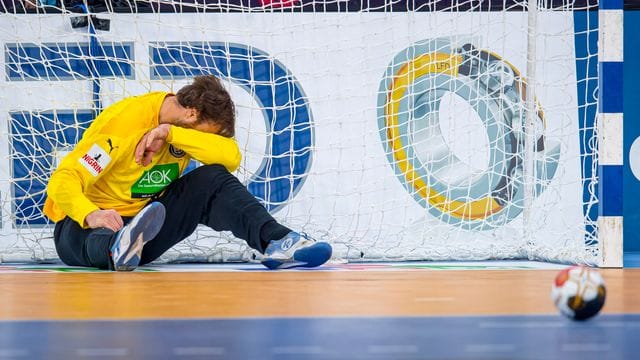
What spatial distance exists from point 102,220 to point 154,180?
36 cm

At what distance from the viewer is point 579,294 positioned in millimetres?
1801

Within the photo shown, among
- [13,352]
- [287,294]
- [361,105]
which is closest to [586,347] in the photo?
[13,352]

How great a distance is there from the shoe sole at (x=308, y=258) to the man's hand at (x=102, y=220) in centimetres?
55

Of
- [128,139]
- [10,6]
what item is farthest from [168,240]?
[10,6]

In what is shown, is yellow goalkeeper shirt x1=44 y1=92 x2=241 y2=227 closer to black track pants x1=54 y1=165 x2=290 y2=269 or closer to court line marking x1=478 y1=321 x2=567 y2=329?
black track pants x1=54 y1=165 x2=290 y2=269

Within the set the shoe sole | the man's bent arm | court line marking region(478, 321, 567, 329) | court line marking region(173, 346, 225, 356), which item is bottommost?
the shoe sole

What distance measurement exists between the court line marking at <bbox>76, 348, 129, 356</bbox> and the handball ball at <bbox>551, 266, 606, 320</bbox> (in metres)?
0.86

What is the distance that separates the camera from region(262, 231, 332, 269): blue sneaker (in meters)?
3.26

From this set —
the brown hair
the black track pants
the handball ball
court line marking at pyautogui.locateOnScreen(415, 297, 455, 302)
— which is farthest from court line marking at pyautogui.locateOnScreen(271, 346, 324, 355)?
the brown hair

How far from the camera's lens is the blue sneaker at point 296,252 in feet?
10.7

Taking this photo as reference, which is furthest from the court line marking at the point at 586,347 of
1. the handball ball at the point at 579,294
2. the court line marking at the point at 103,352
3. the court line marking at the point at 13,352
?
the court line marking at the point at 13,352

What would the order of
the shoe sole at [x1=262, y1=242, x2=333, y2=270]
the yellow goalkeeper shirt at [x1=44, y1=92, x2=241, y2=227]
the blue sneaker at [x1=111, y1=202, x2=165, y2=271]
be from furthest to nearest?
1. the yellow goalkeeper shirt at [x1=44, y1=92, x2=241, y2=227]
2. the shoe sole at [x1=262, y1=242, x2=333, y2=270]
3. the blue sneaker at [x1=111, y1=202, x2=165, y2=271]

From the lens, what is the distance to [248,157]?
425 centimetres

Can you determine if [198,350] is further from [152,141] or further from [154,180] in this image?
[154,180]
